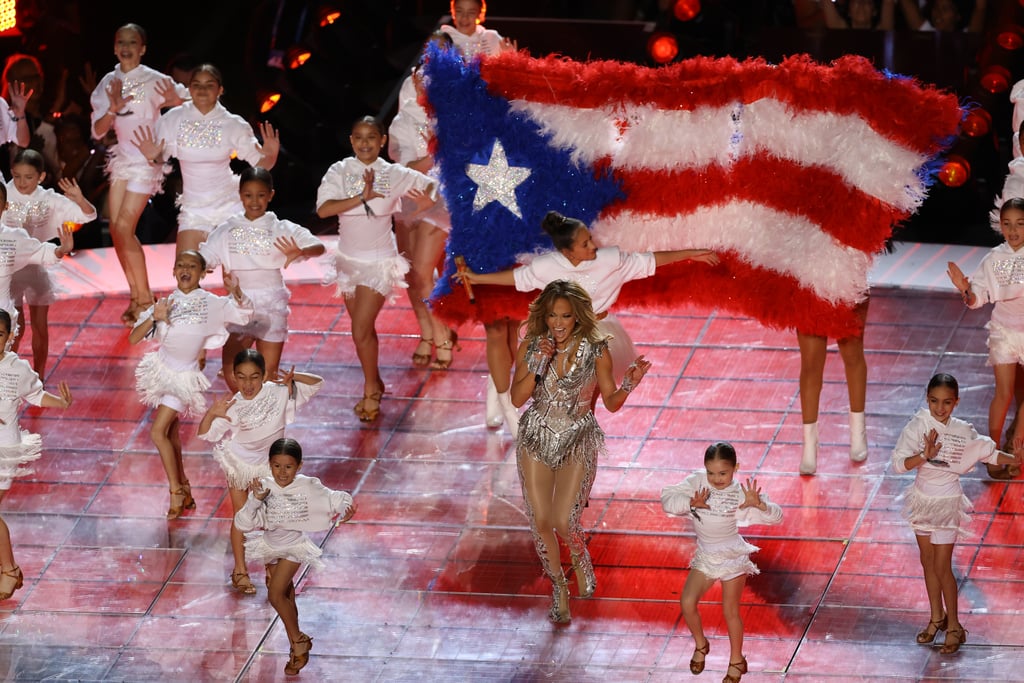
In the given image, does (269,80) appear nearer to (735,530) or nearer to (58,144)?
(58,144)

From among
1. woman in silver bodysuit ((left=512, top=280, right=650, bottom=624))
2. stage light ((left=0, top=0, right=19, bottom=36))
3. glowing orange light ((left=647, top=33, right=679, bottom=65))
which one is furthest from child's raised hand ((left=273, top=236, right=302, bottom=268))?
glowing orange light ((left=647, top=33, right=679, bottom=65))

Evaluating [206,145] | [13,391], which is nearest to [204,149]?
[206,145]

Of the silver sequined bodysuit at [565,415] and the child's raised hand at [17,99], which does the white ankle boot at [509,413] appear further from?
the child's raised hand at [17,99]

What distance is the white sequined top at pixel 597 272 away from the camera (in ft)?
23.8

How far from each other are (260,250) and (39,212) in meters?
1.23

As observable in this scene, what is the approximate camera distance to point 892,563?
707 centimetres

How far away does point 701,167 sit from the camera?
7.50 m

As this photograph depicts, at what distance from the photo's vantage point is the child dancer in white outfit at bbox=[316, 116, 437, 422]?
27.1ft

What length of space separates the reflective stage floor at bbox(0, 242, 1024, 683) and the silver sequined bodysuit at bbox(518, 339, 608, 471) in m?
0.61

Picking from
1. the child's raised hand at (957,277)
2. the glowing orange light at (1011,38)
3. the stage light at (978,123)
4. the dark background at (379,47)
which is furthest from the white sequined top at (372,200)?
the glowing orange light at (1011,38)

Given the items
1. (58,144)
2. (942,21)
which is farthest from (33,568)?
(942,21)

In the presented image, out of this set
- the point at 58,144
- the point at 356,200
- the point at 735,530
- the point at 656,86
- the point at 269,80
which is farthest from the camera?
the point at 269,80

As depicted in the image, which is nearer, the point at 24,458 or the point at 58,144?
the point at 24,458

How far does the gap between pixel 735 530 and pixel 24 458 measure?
9.08ft
